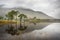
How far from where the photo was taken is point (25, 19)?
1934 millimetres

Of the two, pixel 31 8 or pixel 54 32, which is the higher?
pixel 31 8

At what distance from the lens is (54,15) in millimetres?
1947

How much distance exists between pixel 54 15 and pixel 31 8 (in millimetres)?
324

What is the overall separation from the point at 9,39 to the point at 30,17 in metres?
0.40

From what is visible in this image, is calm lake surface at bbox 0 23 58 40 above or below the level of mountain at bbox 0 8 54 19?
below

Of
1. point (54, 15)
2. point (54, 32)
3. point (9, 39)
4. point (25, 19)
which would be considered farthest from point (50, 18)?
point (9, 39)

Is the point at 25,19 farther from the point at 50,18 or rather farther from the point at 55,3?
the point at 55,3

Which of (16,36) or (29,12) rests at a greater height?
(29,12)

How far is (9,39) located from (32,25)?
0.36 meters

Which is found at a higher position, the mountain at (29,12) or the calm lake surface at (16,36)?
the mountain at (29,12)

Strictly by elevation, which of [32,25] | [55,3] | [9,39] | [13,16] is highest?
[55,3]

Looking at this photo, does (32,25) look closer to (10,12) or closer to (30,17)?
(30,17)

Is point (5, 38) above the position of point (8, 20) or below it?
below

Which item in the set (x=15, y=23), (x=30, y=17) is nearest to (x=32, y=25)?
(x=30, y=17)
